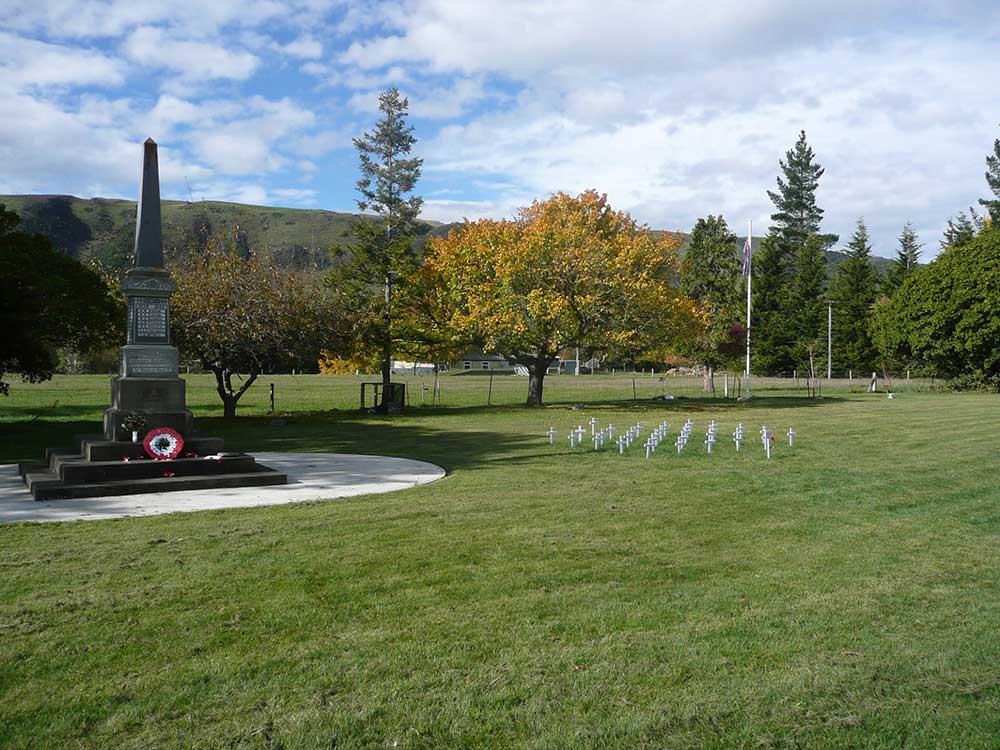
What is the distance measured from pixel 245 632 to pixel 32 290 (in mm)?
15515

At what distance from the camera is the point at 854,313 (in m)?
58.4

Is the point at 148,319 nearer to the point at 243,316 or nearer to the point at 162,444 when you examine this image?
the point at 162,444

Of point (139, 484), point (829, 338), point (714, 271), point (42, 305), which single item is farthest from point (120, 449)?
point (829, 338)

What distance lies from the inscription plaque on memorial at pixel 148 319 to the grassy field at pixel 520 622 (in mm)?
4888

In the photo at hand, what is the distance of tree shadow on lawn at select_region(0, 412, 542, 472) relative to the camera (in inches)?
579

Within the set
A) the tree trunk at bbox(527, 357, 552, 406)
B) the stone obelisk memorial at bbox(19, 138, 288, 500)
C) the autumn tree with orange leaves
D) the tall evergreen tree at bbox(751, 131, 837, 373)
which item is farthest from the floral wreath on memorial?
the tall evergreen tree at bbox(751, 131, 837, 373)

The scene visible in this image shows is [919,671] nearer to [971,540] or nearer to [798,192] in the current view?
[971,540]

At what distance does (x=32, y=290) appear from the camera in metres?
17.2

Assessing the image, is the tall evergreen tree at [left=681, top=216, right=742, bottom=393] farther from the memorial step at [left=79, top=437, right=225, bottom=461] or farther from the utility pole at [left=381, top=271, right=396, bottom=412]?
the memorial step at [left=79, top=437, right=225, bottom=461]

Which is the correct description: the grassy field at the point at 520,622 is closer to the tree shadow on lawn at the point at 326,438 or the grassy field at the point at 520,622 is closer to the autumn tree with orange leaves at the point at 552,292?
the tree shadow on lawn at the point at 326,438

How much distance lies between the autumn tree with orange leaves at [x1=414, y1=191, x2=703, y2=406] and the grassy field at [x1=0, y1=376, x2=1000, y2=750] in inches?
693

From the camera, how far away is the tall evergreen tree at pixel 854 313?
2291 inches

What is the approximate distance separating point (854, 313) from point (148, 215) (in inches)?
2195

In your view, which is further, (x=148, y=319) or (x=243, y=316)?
(x=243, y=316)
